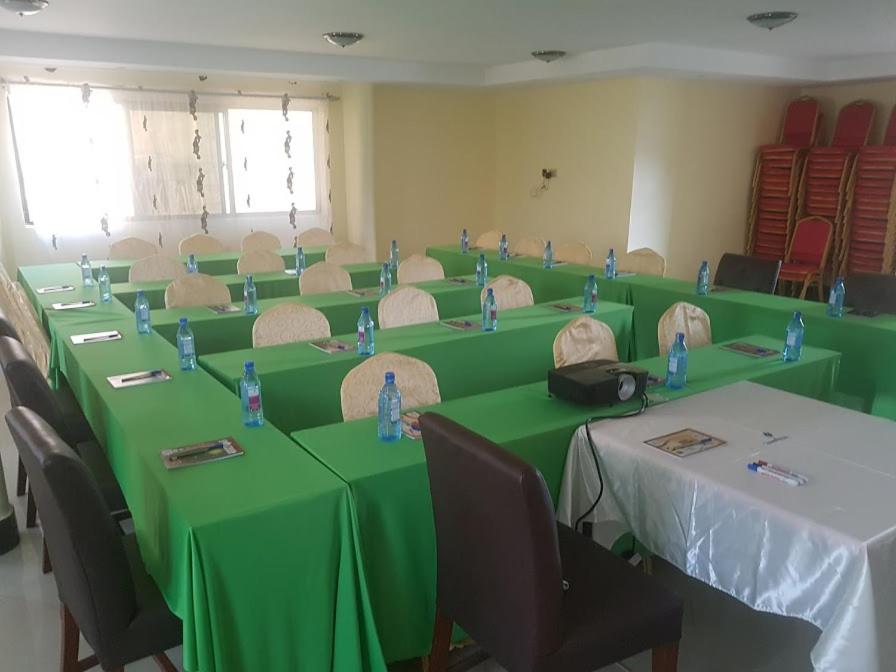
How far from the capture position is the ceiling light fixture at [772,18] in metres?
4.23

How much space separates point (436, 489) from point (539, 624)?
1.32 ft

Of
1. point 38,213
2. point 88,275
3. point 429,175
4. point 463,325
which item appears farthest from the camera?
point 429,175

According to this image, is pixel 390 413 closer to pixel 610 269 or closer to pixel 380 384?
pixel 380 384

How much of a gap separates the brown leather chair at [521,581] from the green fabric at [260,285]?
337cm

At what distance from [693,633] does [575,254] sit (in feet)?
13.2

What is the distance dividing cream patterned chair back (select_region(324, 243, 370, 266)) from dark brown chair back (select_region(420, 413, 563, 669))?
4.73m

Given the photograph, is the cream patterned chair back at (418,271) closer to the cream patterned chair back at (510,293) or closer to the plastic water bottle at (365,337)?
the cream patterned chair back at (510,293)

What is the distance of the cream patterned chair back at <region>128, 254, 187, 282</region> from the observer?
5.07 meters

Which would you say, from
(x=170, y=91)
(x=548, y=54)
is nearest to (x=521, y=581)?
(x=548, y=54)

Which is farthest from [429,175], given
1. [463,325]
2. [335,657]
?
[335,657]

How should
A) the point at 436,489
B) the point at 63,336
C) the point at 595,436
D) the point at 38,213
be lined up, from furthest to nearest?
1. the point at 38,213
2. the point at 63,336
3. the point at 595,436
4. the point at 436,489

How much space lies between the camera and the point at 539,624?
1.52 meters

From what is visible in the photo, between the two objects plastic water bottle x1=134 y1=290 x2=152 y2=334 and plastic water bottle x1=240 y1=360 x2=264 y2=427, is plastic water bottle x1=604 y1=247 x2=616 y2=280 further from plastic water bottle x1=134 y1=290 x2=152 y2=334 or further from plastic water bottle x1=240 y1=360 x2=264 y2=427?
plastic water bottle x1=240 y1=360 x2=264 y2=427

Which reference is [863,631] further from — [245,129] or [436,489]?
[245,129]
